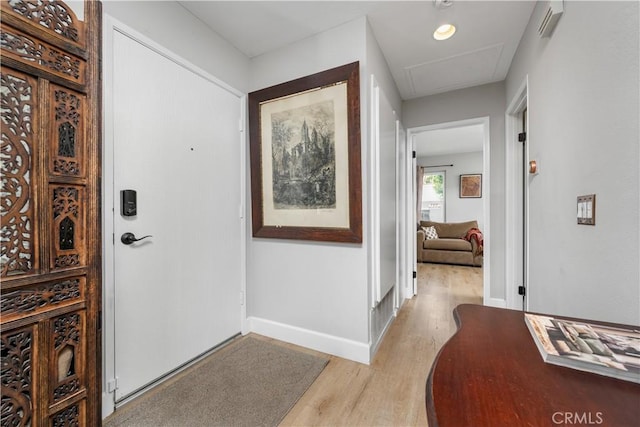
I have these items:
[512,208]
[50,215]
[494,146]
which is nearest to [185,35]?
[50,215]

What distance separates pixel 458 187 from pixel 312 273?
5990 millimetres

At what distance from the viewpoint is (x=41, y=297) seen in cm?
95

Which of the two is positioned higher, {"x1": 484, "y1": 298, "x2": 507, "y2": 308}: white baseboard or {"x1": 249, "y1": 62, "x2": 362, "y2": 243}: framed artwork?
{"x1": 249, "y1": 62, "x2": 362, "y2": 243}: framed artwork

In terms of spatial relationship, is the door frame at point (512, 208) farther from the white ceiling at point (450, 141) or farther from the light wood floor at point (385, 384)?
the white ceiling at point (450, 141)

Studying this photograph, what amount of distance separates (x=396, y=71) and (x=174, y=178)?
7.60 feet

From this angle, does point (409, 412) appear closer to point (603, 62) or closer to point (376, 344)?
point (376, 344)

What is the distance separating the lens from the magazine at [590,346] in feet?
1.72

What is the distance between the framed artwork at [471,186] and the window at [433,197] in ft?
1.52

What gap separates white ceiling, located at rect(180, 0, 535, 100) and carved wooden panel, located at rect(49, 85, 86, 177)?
1240 mm

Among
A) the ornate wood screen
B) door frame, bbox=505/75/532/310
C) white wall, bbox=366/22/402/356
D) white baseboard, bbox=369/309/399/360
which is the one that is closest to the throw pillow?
door frame, bbox=505/75/532/310

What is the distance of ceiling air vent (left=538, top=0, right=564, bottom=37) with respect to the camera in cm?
127
